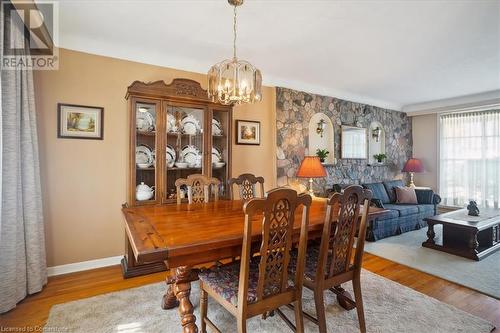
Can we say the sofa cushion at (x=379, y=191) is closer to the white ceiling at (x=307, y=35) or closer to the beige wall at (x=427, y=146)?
the beige wall at (x=427, y=146)

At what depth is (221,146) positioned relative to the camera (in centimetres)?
328

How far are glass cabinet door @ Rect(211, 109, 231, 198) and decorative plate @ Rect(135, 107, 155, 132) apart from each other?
2.41 feet

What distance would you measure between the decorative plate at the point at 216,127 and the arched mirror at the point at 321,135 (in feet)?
6.38

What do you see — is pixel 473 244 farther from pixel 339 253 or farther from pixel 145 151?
pixel 145 151

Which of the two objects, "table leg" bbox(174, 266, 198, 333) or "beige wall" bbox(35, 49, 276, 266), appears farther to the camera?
"beige wall" bbox(35, 49, 276, 266)

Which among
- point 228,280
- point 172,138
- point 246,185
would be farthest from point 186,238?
point 172,138

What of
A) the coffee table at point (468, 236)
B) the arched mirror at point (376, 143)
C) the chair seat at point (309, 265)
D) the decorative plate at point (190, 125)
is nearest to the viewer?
the chair seat at point (309, 265)

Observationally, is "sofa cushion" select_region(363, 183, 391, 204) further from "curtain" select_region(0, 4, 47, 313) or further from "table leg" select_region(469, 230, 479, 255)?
"curtain" select_region(0, 4, 47, 313)

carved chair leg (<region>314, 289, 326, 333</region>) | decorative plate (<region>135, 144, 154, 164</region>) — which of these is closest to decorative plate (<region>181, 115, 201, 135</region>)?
decorative plate (<region>135, 144, 154, 164</region>)

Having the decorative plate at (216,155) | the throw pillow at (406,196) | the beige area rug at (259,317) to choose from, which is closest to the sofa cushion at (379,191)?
the throw pillow at (406,196)

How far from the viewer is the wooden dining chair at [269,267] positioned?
4.27ft

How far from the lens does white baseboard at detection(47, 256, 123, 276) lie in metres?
2.64

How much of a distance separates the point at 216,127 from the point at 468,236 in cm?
347

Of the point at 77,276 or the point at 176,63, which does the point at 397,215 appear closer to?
the point at 176,63
